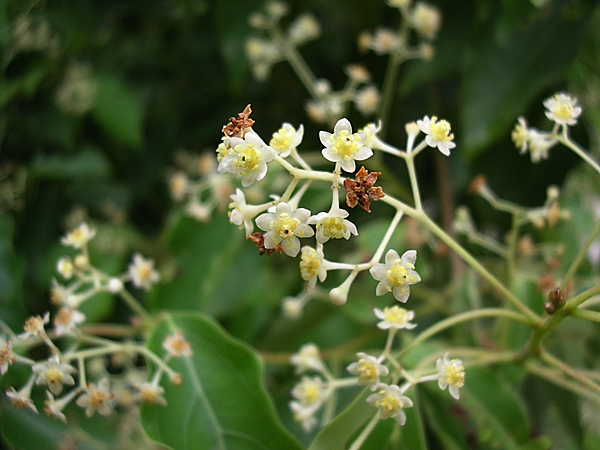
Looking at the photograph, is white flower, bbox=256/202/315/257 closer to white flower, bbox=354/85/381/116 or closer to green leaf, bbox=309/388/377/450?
green leaf, bbox=309/388/377/450

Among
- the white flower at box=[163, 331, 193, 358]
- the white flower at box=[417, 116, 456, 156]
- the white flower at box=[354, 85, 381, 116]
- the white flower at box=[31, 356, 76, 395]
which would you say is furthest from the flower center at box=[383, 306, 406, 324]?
the white flower at box=[354, 85, 381, 116]

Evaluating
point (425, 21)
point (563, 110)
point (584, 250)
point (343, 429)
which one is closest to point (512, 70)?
point (425, 21)

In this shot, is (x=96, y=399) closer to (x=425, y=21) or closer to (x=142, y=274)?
(x=142, y=274)

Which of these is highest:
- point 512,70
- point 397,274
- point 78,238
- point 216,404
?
point 512,70

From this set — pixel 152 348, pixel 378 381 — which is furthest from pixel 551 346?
pixel 152 348

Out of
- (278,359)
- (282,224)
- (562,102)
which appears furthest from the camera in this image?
(278,359)

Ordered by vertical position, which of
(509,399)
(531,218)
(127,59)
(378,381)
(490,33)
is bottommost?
(509,399)

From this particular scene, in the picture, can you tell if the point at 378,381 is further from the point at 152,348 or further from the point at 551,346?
the point at 551,346
